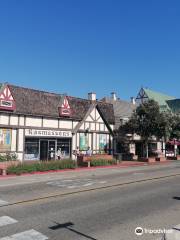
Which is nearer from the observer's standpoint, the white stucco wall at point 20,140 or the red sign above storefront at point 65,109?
the white stucco wall at point 20,140

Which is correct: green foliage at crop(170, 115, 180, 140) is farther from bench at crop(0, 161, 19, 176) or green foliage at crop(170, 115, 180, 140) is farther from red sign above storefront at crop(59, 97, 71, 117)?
bench at crop(0, 161, 19, 176)

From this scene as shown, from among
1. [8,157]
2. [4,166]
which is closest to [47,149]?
[8,157]

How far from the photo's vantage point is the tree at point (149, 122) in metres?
36.8

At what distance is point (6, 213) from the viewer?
33.6 ft

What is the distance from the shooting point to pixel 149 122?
36.9m

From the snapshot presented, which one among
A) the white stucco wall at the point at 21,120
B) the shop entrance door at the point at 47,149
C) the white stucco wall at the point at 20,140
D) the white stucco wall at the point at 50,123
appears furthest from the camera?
the shop entrance door at the point at 47,149

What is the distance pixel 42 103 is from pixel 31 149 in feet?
14.6

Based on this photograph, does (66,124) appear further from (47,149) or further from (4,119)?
(4,119)

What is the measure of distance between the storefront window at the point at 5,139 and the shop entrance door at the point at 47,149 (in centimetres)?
380

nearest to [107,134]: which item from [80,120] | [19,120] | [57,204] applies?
[80,120]

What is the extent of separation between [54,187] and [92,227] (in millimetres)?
7447

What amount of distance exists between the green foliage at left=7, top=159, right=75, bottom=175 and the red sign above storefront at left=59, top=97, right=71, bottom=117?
21.7ft

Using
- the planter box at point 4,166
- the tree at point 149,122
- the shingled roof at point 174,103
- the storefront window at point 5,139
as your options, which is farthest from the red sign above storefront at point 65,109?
the shingled roof at point 174,103

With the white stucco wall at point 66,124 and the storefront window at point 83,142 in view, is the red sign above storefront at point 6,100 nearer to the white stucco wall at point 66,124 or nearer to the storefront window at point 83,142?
the white stucco wall at point 66,124
